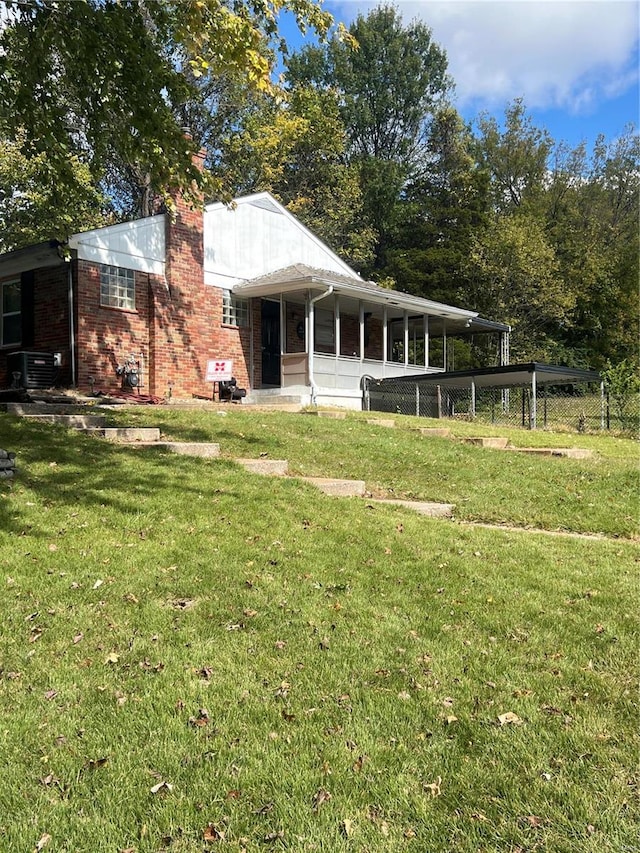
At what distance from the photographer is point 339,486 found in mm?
7195

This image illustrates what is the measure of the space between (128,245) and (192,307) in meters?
2.03

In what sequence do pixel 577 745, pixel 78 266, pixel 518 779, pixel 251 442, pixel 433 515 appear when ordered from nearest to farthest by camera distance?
pixel 518 779 → pixel 577 745 → pixel 433 515 → pixel 251 442 → pixel 78 266

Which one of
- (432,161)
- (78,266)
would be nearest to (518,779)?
(78,266)

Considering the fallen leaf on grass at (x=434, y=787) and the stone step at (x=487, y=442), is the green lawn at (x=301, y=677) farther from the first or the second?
the stone step at (x=487, y=442)

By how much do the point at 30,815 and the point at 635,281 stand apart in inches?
1403

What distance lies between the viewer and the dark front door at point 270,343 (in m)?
17.8

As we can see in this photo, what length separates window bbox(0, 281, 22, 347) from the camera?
588 inches

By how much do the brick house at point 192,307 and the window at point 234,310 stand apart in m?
0.03

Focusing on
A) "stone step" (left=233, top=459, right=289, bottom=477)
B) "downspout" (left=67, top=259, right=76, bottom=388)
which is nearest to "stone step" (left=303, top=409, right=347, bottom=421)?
"downspout" (left=67, top=259, right=76, bottom=388)

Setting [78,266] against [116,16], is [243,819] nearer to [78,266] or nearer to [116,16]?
[116,16]

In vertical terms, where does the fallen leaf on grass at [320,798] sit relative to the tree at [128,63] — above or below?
below

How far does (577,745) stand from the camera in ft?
8.83

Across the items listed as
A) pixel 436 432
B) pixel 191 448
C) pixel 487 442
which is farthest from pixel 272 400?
pixel 191 448

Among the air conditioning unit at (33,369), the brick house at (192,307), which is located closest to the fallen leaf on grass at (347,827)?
the brick house at (192,307)
